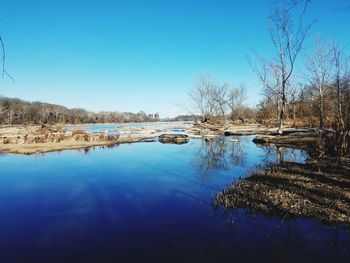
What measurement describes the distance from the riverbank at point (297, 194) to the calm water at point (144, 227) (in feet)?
1.55

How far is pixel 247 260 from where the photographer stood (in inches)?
218

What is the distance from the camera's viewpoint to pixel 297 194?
29.2 ft

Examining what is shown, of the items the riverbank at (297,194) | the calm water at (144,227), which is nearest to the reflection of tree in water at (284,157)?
the riverbank at (297,194)

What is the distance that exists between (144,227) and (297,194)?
4.72 metres

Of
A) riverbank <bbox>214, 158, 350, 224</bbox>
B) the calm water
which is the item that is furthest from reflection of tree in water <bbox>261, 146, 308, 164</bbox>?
the calm water

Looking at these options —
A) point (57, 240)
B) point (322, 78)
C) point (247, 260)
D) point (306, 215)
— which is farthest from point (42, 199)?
point (322, 78)

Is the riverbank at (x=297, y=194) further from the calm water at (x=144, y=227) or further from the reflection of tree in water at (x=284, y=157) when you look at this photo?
the reflection of tree in water at (x=284, y=157)

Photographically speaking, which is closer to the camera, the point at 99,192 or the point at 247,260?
the point at 247,260

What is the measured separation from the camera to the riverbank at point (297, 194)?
766 centimetres

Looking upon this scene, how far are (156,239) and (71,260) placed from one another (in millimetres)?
1865

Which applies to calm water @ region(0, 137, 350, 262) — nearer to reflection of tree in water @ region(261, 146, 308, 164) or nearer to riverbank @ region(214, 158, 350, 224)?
riverbank @ region(214, 158, 350, 224)

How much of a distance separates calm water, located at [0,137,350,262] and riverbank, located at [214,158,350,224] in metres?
0.47

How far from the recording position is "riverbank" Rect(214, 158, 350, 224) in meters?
7.66

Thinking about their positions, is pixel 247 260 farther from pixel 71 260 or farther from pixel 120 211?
pixel 120 211
